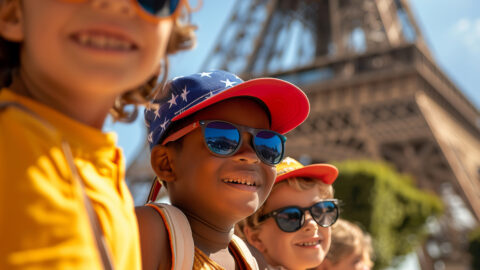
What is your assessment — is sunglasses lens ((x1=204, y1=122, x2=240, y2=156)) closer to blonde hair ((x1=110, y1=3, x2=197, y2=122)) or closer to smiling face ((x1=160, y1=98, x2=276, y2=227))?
smiling face ((x1=160, y1=98, x2=276, y2=227))

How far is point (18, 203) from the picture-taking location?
2.13 feet

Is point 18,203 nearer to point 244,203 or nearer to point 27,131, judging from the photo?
point 27,131

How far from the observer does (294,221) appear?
1.87 m

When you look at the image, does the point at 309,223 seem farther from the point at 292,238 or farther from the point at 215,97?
the point at 215,97

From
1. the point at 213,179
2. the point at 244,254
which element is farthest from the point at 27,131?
the point at 244,254

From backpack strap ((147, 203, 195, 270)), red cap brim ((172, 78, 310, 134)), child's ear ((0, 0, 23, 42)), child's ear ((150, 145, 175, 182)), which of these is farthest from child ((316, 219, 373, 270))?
child's ear ((0, 0, 23, 42))

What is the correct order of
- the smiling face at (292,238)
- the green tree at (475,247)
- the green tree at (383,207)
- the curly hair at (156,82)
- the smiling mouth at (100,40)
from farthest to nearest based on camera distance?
the green tree at (475,247)
the green tree at (383,207)
the smiling face at (292,238)
the curly hair at (156,82)
the smiling mouth at (100,40)

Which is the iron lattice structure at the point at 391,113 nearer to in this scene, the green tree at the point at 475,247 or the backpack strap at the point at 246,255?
the green tree at the point at 475,247

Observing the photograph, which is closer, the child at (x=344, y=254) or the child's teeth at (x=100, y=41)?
the child's teeth at (x=100, y=41)

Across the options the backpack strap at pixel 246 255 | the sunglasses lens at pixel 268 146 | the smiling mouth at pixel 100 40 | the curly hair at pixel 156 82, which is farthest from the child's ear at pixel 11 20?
the backpack strap at pixel 246 255

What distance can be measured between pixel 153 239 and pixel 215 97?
1.39ft

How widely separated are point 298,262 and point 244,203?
2.10ft

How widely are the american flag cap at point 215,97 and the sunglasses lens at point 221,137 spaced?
0.07 metres

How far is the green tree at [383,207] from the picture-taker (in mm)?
10084
